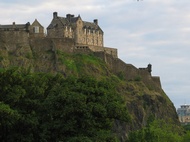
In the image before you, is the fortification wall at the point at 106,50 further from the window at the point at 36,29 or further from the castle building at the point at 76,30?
the window at the point at 36,29

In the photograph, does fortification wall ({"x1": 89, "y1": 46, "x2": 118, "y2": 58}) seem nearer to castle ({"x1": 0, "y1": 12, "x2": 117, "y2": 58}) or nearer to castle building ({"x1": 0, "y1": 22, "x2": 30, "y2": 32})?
castle ({"x1": 0, "y1": 12, "x2": 117, "y2": 58})

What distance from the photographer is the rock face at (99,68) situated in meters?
118

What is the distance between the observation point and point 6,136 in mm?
57656

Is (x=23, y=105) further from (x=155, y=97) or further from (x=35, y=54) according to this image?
(x=155, y=97)

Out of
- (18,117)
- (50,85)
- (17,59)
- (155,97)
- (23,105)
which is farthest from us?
(155,97)

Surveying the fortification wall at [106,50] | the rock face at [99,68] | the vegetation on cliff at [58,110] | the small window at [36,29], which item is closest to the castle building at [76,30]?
the fortification wall at [106,50]

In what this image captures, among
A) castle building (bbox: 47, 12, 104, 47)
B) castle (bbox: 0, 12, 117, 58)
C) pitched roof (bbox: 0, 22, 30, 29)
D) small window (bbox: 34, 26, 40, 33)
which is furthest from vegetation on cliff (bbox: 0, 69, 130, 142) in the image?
castle building (bbox: 47, 12, 104, 47)

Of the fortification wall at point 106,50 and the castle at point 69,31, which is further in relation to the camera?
the fortification wall at point 106,50

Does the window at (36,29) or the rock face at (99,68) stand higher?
the window at (36,29)

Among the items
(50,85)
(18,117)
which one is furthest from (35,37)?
(18,117)

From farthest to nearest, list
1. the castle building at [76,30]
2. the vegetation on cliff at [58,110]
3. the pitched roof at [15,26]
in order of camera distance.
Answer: the castle building at [76,30] → the pitched roof at [15,26] → the vegetation on cliff at [58,110]

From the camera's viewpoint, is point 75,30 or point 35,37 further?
point 75,30

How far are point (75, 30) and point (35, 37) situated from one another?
20.5m

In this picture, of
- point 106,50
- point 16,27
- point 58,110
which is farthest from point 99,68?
point 58,110
